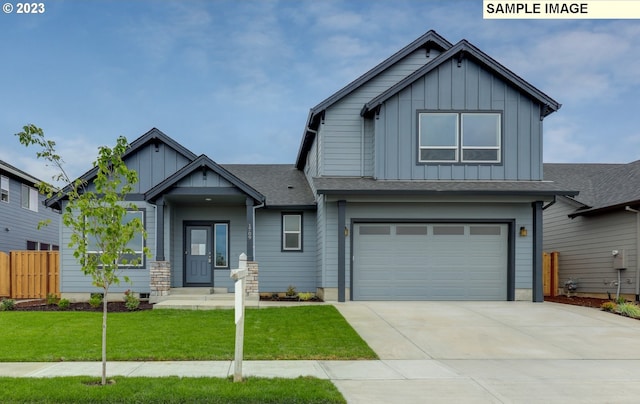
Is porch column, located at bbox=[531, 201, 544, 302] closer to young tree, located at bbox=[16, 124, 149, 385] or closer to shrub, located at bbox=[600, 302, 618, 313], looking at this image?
shrub, located at bbox=[600, 302, 618, 313]

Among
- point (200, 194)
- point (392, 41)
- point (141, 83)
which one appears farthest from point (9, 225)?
point (392, 41)

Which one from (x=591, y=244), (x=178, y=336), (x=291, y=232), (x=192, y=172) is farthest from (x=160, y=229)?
(x=591, y=244)

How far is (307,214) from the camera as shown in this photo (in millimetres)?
16484

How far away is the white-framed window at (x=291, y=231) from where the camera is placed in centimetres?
1642

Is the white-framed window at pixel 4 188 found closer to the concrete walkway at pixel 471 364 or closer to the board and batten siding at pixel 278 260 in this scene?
the board and batten siding at pixel 278 260

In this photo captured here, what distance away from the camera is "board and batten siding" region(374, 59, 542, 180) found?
14773mm

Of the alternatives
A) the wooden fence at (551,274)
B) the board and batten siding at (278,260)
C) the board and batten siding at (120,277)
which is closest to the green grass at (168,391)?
the board and batten siding at (120,277)

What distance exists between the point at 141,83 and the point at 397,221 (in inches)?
638

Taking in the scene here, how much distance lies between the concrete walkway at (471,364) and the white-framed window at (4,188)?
1601cm

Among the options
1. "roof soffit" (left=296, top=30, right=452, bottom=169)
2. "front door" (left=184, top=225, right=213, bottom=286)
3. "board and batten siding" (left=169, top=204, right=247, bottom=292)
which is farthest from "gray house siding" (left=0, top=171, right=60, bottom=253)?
"roof soffit" (left=296, top=30, right=452, bottom=169)

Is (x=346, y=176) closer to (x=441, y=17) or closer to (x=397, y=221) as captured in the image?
(x=397, y=221)

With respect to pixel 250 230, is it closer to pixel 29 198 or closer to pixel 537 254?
pixel 537 254

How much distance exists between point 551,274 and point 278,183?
33.6 ft

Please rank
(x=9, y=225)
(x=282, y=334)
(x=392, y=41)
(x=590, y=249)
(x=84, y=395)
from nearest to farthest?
1. (x=84, y=395)
2. (x=282, y=334)
3. (x=590, y=249)
4. (x=9, y=225)
5. (x=392, y=41)
